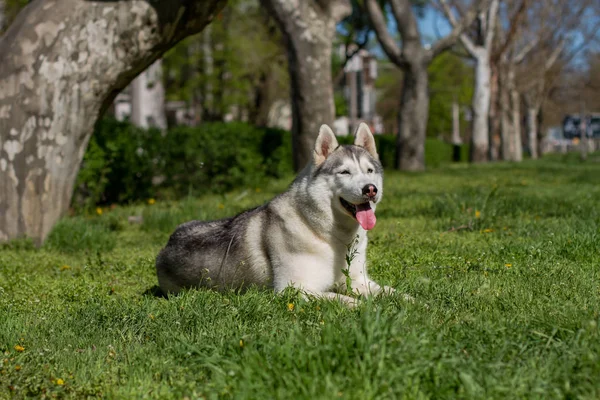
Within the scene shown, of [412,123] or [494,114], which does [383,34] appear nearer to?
[412,123]

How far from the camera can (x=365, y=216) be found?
16.9 ft

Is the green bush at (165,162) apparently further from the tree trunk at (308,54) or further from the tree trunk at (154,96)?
the tree trunk at (154,96)

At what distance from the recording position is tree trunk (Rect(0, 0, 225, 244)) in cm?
881

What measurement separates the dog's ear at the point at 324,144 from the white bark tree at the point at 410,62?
18.2 meters

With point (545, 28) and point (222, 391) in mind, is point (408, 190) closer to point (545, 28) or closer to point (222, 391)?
point (222, 391)

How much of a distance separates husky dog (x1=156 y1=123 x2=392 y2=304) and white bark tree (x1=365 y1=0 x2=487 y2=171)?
18.1 metres

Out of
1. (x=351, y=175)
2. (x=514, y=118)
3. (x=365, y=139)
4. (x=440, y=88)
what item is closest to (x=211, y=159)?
(x=365, y=139)

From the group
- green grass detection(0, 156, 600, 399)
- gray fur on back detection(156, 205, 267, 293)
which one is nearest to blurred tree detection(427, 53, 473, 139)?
green grass detection(0, 156, 600, 399)

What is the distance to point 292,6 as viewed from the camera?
15.1 meters

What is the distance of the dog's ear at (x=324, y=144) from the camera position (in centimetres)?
550

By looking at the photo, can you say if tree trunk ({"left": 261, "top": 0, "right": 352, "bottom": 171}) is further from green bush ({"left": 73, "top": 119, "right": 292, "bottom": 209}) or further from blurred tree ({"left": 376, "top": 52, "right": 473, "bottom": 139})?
blurred tree ({"left": 376, "top": 52, "right": 473, "bottom": 139})

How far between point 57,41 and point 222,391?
695 cm

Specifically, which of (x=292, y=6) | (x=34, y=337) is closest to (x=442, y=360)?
(x=34, y=337)

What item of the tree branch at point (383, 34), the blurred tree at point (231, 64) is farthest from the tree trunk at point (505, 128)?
the tree branch at point (383, 34)
